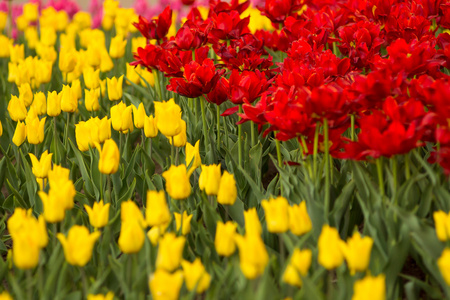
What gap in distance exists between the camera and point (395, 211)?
1.98 metres

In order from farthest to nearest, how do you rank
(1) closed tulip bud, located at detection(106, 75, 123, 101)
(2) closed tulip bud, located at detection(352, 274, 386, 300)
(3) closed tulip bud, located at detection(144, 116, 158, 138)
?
1. (1) closed tulip bud, located at detection(106, 75, 123, 101)
2. (3) closed tulip bud, located at detection(144, 116, 158, 138)
3. (2) closed tulip bud, located at detection(352, 274, 386, 300)

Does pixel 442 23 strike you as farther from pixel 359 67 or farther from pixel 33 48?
pixel 33 48

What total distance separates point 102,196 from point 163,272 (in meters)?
1.14

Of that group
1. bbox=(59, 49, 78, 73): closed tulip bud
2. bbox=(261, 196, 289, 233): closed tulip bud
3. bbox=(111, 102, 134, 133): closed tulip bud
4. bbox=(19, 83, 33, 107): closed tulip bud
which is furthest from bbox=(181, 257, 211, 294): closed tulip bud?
bbox=(59, 49, 78, 73): closed tulip bud

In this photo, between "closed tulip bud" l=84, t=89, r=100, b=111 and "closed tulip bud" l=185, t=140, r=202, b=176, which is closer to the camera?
"closed tulip bud" l=185, t=140, r=202, b=176

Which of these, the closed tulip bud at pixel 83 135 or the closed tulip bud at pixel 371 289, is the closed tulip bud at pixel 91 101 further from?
the closed tulip bud at pixel 371 289

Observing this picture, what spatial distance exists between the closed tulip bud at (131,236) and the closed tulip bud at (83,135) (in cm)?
99

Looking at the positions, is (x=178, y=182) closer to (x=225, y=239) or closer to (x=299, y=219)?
(x=225, y=239)

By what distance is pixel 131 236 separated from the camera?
1.78 meters

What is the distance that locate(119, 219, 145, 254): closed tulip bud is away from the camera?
177 centimetres

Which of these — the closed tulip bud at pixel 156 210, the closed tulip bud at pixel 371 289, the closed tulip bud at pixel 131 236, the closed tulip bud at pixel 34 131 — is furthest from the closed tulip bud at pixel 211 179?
the closed tulip bud at pixel 34 131

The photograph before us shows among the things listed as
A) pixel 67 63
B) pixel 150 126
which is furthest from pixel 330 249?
pixel 67 63

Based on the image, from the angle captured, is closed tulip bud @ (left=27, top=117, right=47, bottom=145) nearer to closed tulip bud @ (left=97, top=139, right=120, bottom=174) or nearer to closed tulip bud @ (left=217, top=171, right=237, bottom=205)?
closed tulip bud @ (left=97, top=139, right=120, bottom=174)

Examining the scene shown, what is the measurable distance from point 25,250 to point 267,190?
3.64ft
